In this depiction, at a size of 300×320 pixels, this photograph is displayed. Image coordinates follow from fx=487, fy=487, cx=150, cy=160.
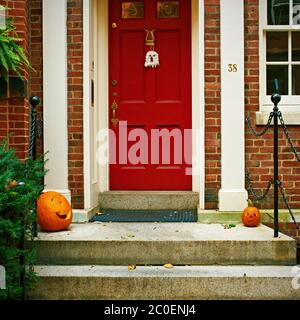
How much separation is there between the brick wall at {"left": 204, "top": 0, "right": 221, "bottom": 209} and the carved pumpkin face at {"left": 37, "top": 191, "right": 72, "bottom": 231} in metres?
1.75

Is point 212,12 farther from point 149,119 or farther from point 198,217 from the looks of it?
point 198,217

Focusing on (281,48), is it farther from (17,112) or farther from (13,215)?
(13,215)

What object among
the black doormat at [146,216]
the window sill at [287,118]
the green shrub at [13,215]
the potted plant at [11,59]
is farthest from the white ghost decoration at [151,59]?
the green shrub at [13,215]

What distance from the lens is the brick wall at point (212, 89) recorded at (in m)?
5.66

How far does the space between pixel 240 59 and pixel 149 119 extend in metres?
1.40

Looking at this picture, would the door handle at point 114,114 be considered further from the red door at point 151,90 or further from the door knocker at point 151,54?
the door knocker at point 151,54

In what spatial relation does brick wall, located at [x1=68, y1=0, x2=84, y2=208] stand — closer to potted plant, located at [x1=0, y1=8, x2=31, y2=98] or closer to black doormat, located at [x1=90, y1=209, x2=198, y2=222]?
black doormat, located at [x1=90, y1=209, x2=198, y2=222]

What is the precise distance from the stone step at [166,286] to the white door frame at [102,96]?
58.9 inches

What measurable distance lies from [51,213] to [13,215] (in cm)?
113

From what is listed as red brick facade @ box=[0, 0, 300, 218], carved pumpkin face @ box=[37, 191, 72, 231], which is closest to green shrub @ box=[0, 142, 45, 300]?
carved pumpkin face @ box=[37, 191, 72, 231]

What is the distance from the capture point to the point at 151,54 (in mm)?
6227

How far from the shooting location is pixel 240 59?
5.62 m

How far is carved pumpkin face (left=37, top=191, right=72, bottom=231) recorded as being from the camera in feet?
16.4
